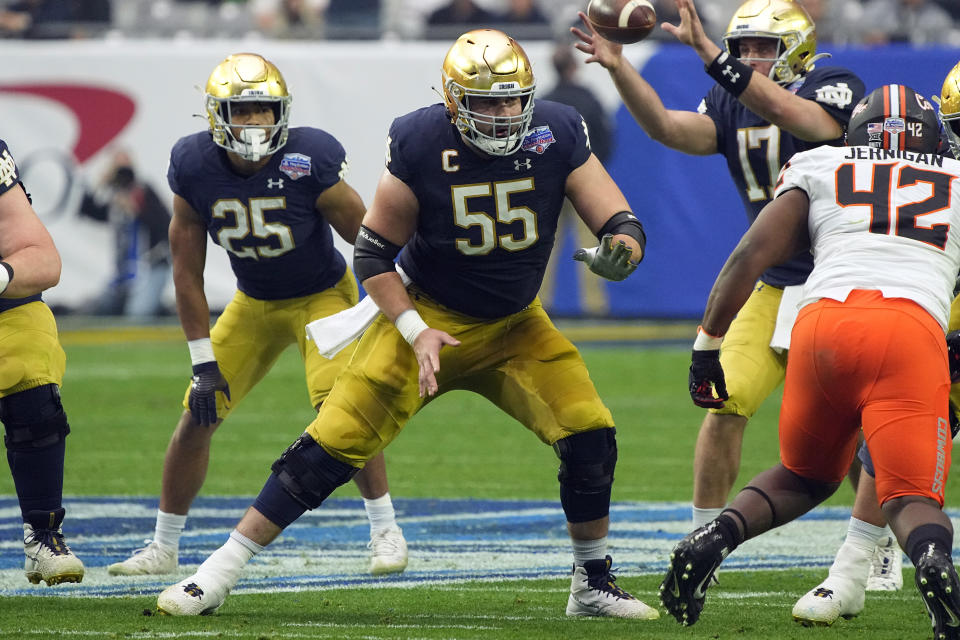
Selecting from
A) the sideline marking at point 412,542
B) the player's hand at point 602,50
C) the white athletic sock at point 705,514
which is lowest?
the sideline marking at point 412,542

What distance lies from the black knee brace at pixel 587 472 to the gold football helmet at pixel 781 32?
1.68 meters

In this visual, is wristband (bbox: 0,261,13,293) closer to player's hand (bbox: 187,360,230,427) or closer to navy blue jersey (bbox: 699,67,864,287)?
player's hand (bbox: 187,360,230,427)

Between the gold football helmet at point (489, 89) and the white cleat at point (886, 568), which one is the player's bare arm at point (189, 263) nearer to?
the gold football helmet at point (489, 89)

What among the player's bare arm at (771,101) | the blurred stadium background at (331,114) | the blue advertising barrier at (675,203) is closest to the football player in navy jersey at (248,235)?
the player's bare arm at (771,101)

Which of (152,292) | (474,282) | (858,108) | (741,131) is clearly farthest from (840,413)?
(152,292)

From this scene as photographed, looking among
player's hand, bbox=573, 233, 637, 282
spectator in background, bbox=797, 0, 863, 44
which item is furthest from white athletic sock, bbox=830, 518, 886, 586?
spectator in background, bbox=797, 0, 863, 44

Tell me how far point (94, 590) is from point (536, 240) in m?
1.83

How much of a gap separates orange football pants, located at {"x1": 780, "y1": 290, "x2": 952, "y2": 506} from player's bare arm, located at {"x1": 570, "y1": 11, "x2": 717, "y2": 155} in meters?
1.24

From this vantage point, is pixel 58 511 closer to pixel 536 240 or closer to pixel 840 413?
pixel 536 240

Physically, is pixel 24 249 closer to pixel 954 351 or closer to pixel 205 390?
pixel 205 390

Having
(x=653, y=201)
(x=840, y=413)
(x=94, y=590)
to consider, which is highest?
(x=840, y=413)

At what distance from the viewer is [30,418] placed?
4691 millimetres

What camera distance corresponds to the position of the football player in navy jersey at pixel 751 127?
483cm

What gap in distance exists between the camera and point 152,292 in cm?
1264
